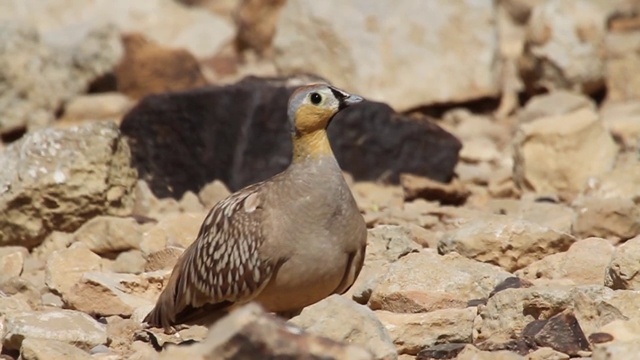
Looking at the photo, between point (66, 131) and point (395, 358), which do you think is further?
point (66, 131)

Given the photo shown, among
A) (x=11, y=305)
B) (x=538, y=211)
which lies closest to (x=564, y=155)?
(x=538, y=211)

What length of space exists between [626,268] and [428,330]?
1.11 metres

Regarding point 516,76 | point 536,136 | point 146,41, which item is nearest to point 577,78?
point 516,76

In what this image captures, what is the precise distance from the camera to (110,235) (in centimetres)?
920

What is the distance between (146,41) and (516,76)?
413 centimetres

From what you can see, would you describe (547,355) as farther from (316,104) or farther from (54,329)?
(54,329)

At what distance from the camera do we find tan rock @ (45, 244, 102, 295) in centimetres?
824

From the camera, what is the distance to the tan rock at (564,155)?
1141cm

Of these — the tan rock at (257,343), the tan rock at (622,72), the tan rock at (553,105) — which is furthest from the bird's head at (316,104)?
the tan rock at (622,72)

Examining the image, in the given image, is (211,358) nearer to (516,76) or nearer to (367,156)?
(367,156)

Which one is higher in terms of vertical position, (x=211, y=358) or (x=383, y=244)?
(x=211, y=358)

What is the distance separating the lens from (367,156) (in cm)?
1189

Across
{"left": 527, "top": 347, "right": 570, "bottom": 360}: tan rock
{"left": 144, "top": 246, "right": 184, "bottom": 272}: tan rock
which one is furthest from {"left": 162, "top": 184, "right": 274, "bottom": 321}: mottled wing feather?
{"left": 527, "top": 347, "right": 570, "bottom": 360}: tan rock

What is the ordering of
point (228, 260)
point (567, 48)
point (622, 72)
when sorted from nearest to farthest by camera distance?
1. point (228, 260)
2. point (567, 48)
3. point (622, 72)
